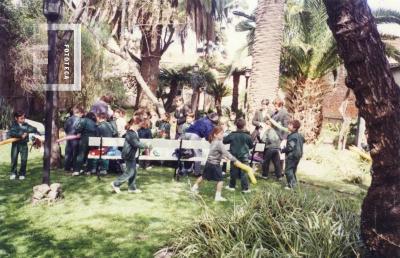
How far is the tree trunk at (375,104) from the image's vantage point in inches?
144

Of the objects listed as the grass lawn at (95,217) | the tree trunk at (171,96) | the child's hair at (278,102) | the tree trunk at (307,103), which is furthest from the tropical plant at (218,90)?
the grass lawn at (95,217)

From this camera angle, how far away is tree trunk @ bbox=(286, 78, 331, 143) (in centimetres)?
1460

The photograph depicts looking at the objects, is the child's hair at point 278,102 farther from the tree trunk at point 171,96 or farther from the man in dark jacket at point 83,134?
the tree trunk at point 171,96

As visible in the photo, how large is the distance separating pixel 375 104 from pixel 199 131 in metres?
6.16

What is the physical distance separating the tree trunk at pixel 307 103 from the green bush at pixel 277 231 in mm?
9382

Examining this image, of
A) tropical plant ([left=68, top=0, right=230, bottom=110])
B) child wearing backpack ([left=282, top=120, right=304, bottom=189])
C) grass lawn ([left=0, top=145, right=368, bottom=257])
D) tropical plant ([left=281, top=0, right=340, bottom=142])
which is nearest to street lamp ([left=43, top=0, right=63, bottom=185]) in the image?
grass lawn ([left=0, top=145, right=368, bottom=257])

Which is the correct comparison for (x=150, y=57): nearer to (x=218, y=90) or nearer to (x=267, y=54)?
(x=267, y=54)

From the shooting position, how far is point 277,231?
479 cm

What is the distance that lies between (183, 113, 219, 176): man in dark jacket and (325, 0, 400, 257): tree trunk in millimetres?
5756

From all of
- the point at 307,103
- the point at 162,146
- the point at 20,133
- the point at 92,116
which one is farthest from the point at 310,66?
the point at 20,133

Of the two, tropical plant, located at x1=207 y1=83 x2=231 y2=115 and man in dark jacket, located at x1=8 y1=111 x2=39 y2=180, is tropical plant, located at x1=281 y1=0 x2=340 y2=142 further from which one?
tropical plant, located at x1=207 y1=83 x2=231 y2=115

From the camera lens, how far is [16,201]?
6836mm

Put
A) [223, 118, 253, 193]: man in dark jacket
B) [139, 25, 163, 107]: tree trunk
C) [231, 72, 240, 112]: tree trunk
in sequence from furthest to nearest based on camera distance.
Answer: [231, 72, 240, 112]: tree trunk < [139, 25, 163, 107]: tree trunk < [223, 118, 253, 193]: man in dark jacket

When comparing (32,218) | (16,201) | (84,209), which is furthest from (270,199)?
(16,201)
